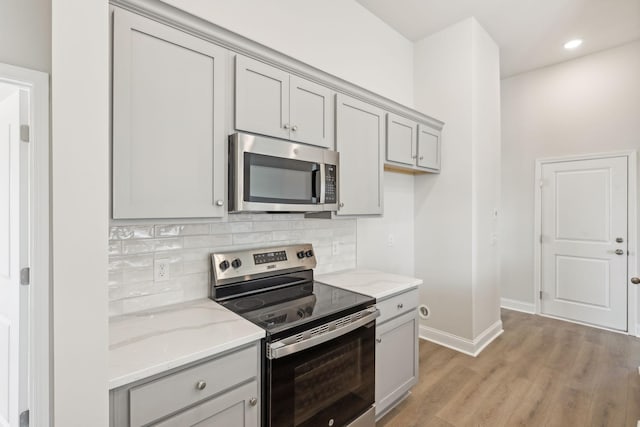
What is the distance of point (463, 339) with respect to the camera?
3094 mm

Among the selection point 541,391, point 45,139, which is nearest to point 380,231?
point 541,391

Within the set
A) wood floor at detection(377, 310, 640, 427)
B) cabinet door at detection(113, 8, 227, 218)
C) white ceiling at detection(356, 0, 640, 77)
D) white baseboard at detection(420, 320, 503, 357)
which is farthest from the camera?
white baseboard at detection(420, 320, 503, 357)

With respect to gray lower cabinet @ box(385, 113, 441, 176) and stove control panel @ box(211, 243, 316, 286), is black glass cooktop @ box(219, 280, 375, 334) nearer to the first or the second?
stove control panel @ box(211, 243, 316, 286)

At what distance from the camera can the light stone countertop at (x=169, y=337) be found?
1056 millimetres

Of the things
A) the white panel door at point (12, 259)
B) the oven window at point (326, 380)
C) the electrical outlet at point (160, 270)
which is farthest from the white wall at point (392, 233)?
the white panel door at point (12, 259)

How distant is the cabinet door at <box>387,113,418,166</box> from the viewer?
2590 mm

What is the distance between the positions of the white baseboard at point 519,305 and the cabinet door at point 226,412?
4.26m

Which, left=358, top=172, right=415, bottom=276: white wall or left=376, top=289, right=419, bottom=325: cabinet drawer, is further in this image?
left=358, top=172, right=415, bottom=276: white wall

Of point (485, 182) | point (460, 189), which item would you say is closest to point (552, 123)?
point (485, 182)

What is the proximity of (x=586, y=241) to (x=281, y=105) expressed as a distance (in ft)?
13.5

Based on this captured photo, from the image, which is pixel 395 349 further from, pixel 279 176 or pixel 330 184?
pixel 279 176

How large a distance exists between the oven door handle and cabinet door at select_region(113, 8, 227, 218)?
682 millimetres

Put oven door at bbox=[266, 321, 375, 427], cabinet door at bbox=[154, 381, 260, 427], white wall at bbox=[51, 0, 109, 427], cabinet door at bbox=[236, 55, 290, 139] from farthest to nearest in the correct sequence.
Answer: cabinet door at bbox=[236, 55, 290, 139] → oven door at bbox=[266, 321, 375, 427] → cabinet door at bbox=[154, 381, 260, 427] → white wall at bbox=[51, 0, 109, 427]

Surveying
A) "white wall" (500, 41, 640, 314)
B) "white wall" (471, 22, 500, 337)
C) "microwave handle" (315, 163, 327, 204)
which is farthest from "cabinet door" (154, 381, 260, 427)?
"white wall" (500, 41, 640, 314)
